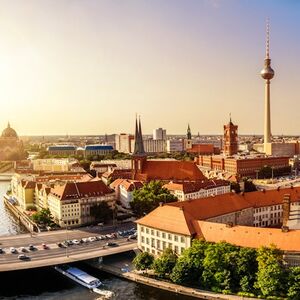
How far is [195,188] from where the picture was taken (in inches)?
3976

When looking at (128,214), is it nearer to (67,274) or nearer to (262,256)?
(67,274)

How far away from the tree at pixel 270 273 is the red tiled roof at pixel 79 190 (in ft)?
149

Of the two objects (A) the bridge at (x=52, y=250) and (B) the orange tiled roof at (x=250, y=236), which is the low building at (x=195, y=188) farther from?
(B) the orange tiled roof at (x=250, y=236)

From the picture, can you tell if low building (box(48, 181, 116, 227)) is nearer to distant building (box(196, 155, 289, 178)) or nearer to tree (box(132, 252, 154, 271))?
tree (box(132, 252, 154, 271))

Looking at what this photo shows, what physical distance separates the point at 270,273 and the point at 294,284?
2.51 meters

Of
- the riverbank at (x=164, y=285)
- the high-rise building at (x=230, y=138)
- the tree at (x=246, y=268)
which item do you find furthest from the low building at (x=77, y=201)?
the high-rise building at (x=230, y=138)

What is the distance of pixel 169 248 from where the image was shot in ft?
192

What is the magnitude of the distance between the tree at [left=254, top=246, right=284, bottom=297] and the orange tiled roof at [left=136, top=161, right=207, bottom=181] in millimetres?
64844

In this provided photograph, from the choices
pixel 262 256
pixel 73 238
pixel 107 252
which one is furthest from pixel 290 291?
pixel 73 238

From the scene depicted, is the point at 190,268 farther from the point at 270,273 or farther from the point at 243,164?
the point at 243,164

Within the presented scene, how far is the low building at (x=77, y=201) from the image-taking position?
84.4m

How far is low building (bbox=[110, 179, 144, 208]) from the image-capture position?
100975 mm

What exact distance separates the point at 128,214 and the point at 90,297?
40.6 meters

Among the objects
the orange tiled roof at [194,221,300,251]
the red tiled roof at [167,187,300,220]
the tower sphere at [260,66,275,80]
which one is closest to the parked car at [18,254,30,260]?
the red tiled roof at [167,187,300,220]
